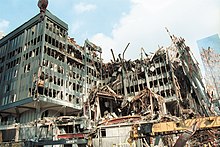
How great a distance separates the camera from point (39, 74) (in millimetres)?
39438

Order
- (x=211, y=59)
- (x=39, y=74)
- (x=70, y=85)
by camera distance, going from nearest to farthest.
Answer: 1. (x=39, y=74)
2. (x=70, y=85)
3. (x=211, y=59)

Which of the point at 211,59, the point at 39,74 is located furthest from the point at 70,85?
the point at 211,59

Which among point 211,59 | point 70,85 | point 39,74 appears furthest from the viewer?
point 211,59

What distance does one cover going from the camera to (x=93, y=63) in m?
57.0

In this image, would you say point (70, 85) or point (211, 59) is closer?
point (70, 85)

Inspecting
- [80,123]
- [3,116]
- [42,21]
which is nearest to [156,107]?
[80,123]

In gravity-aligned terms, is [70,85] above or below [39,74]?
below

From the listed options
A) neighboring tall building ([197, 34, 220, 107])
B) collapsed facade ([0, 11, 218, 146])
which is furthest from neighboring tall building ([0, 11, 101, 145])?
neighboring tall building ([197, 34, 220, 107])

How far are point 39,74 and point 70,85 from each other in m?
9.24

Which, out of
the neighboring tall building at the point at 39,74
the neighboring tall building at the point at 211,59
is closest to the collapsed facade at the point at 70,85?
the neighboring tall building at the point at 39,74

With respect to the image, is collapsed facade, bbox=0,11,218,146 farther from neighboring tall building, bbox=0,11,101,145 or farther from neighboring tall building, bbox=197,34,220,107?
neighboring tall building, bbox=197,34,220,107

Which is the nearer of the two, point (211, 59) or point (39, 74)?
point (39, 74)

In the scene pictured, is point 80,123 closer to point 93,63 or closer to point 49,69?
point 49,69

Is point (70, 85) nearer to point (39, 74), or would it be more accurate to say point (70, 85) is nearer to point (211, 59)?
point (39, 74)
